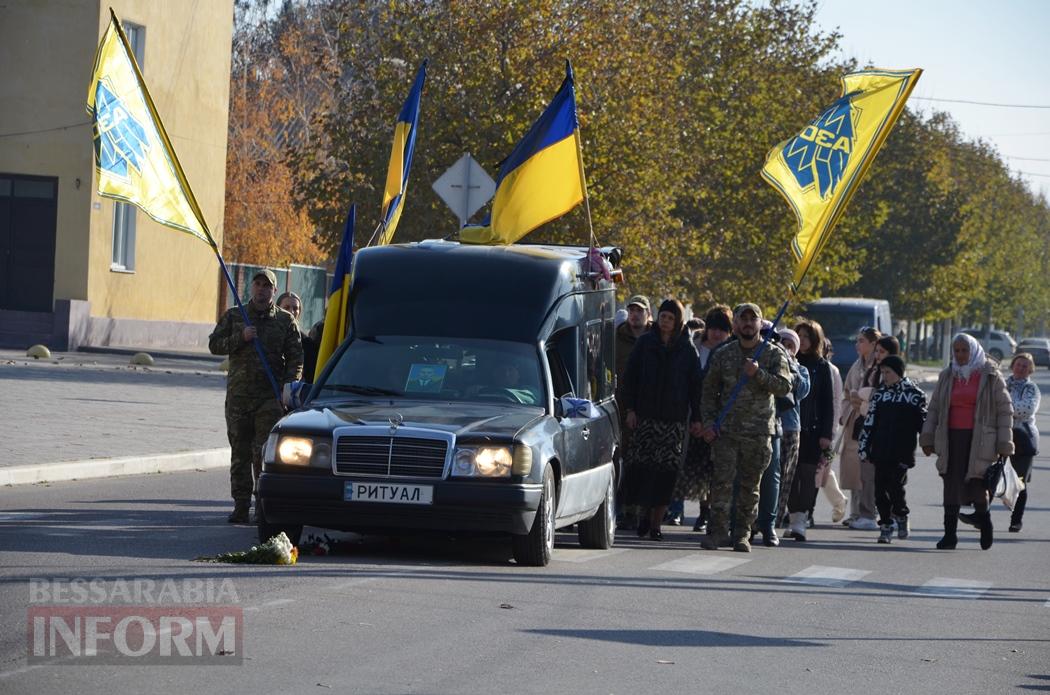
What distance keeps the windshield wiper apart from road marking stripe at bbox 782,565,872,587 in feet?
9.94

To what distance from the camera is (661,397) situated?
14.4m

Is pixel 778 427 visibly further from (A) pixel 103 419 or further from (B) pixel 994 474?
(A) pixel 103 419

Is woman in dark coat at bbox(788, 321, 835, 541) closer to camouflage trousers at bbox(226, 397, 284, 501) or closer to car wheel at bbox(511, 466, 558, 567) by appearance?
car wheel at bbox(511, 466, 558, 567)

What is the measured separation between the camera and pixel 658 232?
36812 mm

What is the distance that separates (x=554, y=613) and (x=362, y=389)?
10.0 ft

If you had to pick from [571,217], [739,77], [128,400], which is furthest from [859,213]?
[128,400]

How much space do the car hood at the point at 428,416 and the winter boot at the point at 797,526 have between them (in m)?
4.49

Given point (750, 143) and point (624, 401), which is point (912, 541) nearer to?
point (624, 401)

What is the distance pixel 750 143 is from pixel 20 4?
19368mm

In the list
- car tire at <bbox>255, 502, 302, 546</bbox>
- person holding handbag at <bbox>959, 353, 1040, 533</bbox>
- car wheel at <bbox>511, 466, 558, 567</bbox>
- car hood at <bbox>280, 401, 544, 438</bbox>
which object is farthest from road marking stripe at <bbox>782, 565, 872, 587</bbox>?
person holding handbag at <bbox>959, 353, 1040, 533</bbox>

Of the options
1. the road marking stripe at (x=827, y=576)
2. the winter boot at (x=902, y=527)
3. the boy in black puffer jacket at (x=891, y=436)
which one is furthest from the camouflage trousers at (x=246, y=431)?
A: the winter boot at (x=902, y=527)

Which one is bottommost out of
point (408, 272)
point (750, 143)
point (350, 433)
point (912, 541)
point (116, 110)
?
point (912, 541)

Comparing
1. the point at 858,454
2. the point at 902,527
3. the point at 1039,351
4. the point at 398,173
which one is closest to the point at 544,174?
the point at 398,173

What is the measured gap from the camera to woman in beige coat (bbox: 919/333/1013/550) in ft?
50.6
